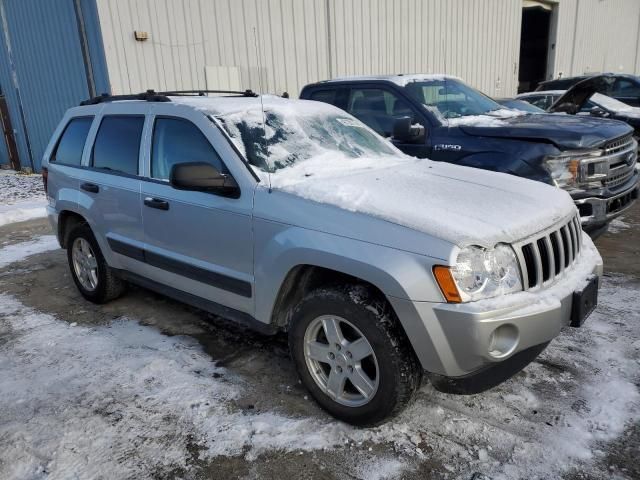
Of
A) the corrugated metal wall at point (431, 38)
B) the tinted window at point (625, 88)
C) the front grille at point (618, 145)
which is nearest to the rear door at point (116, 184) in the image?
the front grille at point (618, 145)

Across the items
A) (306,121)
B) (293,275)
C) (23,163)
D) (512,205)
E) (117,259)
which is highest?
(306,121)

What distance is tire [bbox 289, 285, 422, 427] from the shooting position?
246 centimetres

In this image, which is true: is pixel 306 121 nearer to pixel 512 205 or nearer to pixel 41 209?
pixel 512 205

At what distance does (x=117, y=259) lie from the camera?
412 centimetres

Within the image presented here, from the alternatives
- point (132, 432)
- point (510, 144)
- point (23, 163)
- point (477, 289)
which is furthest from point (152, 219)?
point (23, 163)

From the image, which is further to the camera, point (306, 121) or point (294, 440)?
point (306, 121)

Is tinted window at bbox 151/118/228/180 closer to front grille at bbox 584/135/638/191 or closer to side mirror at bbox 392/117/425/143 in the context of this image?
side mirror at bbox 392/117/425/143

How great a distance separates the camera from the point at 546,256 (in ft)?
8.44

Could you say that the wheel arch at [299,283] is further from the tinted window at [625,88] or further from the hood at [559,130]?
the tinted window at [625,88]

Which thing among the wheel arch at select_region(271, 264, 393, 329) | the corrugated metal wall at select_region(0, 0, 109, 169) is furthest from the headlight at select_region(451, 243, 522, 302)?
the corrugated metal wall at select_region(0, 0, 109, 169)

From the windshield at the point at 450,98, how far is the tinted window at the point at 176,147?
295 cm

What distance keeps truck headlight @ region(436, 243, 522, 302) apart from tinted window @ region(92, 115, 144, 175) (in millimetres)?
2536

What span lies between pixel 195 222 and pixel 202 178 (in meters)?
0.43

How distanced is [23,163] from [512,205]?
540 inches
